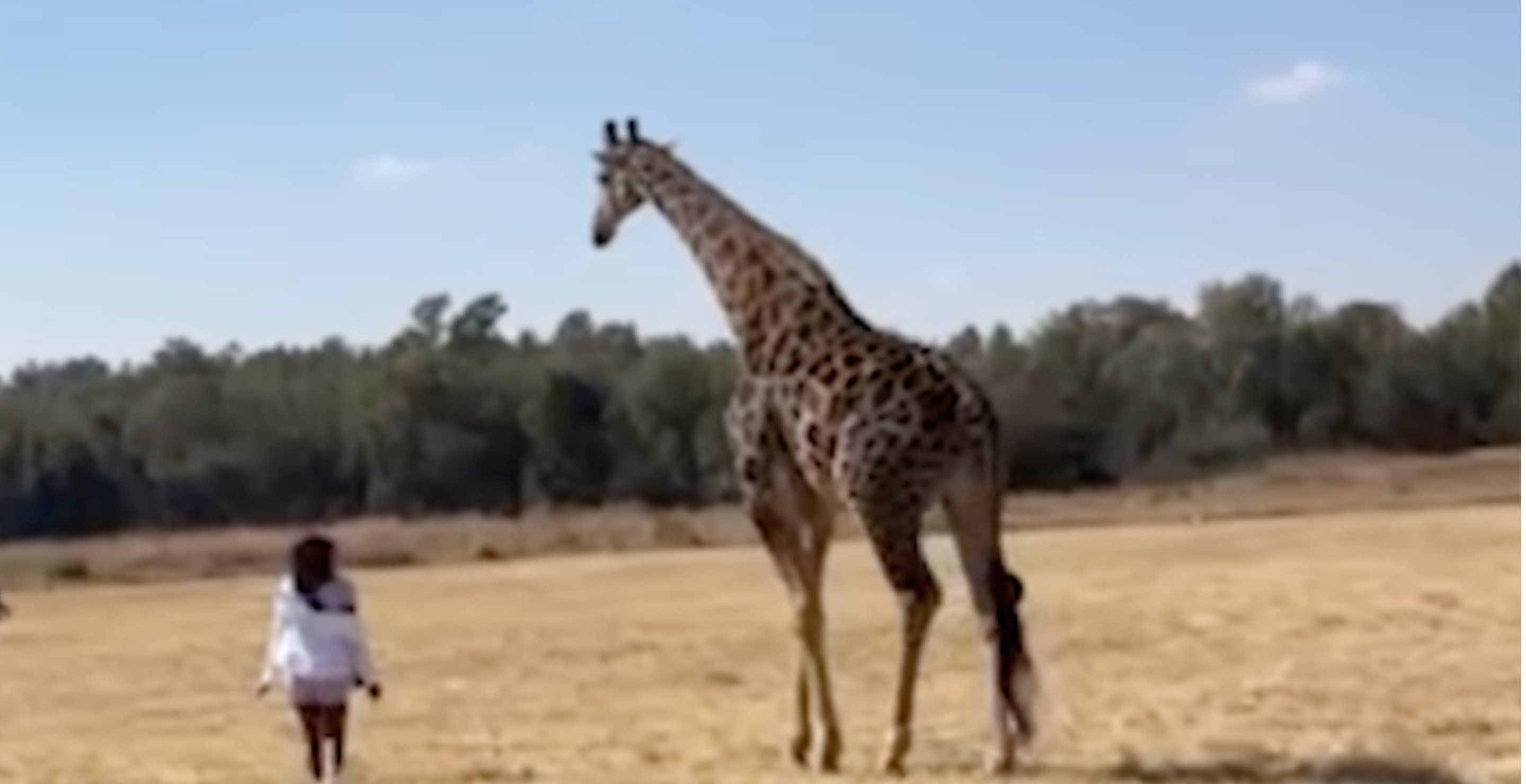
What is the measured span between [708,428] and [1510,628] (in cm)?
5779

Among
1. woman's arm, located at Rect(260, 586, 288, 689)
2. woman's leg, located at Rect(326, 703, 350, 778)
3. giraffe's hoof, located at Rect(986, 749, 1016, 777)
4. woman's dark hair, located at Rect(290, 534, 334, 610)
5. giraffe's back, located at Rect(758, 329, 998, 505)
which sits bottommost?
giraffe's hoof, located at Rect(986, 749, 1016, 777)

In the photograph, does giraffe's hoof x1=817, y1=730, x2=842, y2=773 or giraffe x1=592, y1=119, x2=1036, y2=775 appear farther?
giraffe's hoof x1=817, y1=730, x2=842, y2=773

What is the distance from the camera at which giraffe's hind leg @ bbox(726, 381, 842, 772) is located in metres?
14.9

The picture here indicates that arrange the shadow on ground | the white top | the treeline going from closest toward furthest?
the shadow on ground, the white top, the treeline

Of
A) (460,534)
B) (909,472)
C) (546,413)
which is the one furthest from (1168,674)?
(546,413)

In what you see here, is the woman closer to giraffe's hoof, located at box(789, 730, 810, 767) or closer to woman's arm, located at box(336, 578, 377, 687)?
woman's arm, located at box(336, 578, 377, 687)

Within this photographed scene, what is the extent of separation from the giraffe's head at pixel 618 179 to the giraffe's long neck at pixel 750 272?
66 millimetres

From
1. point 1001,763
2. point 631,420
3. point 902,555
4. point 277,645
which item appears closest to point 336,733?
point 277,645

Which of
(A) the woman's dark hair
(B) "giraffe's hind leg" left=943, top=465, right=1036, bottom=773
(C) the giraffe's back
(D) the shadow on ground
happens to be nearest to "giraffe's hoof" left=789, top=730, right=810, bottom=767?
(B) "giraffe's hind leg" left=943, top=465, right=1036, bottom=773

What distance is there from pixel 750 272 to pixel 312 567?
2.97 metres

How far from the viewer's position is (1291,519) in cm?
4609

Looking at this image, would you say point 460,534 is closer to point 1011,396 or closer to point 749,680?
point 1011,396

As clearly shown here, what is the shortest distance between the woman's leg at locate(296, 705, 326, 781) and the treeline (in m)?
55.6

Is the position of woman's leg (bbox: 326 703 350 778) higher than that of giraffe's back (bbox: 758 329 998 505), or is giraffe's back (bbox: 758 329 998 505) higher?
giraffe's back (bbox: 758 329 998 505)
